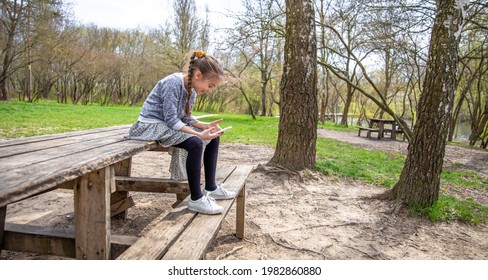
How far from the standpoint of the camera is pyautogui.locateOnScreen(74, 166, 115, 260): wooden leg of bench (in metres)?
1.80

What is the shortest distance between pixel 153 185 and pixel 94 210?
3.75ft

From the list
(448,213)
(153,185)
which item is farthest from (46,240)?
(448,213)

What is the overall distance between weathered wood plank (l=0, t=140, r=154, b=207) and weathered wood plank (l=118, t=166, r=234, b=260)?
44 centimetres

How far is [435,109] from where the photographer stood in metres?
3.71

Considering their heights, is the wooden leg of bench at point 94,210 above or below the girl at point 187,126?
below

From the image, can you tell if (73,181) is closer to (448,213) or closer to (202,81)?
(202,81)

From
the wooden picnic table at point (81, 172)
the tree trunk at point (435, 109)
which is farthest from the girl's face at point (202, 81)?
the tree trunk at point (435, 109)

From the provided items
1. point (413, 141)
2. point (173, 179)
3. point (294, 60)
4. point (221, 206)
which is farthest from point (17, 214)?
point (413, 141)

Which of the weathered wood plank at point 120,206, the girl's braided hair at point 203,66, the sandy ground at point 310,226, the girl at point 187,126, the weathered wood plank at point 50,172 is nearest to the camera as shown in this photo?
the weathered wood plank at point 50,172

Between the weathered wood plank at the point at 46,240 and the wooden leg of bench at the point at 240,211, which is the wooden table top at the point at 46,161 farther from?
the wooden leg of bench at the point at 240,211

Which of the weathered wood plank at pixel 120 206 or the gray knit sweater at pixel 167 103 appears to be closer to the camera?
the gray knit sweater at pixel 167 103

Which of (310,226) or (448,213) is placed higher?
(448,213)

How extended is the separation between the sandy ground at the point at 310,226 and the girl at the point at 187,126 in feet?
1.66

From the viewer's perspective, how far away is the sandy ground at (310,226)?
296 centimetres
